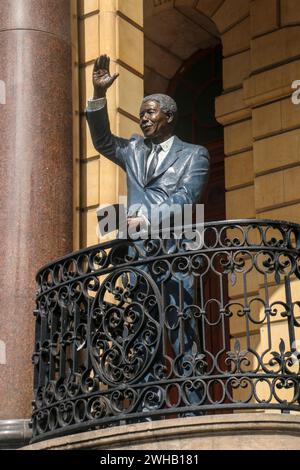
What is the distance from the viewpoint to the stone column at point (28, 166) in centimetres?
984

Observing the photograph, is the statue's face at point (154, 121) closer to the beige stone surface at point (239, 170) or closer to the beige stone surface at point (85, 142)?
the beige stone surface at point (85, 142)

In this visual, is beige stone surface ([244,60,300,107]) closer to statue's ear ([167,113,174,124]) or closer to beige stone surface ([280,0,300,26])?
beige stone surface ([280,0,300,26])

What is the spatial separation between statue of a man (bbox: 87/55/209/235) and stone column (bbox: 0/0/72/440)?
1.83 ft

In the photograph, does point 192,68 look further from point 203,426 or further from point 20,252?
point 203,426

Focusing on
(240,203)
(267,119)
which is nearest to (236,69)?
(267,119)

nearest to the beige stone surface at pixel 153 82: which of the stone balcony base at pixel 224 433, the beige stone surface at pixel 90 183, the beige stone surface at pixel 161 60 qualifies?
the beige stone surface at pixel 161 60

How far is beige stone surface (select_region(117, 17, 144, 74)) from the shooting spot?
1096cm

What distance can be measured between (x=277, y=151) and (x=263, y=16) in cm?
169

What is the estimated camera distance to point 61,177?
10391 millimetres

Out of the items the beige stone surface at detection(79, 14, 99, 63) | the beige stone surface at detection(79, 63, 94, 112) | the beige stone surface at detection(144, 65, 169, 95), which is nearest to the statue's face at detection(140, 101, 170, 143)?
the beige stone surface at detection(79, 63, 94, 112)

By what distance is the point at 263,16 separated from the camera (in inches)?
569

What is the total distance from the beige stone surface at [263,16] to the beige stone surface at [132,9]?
10.8 ft
